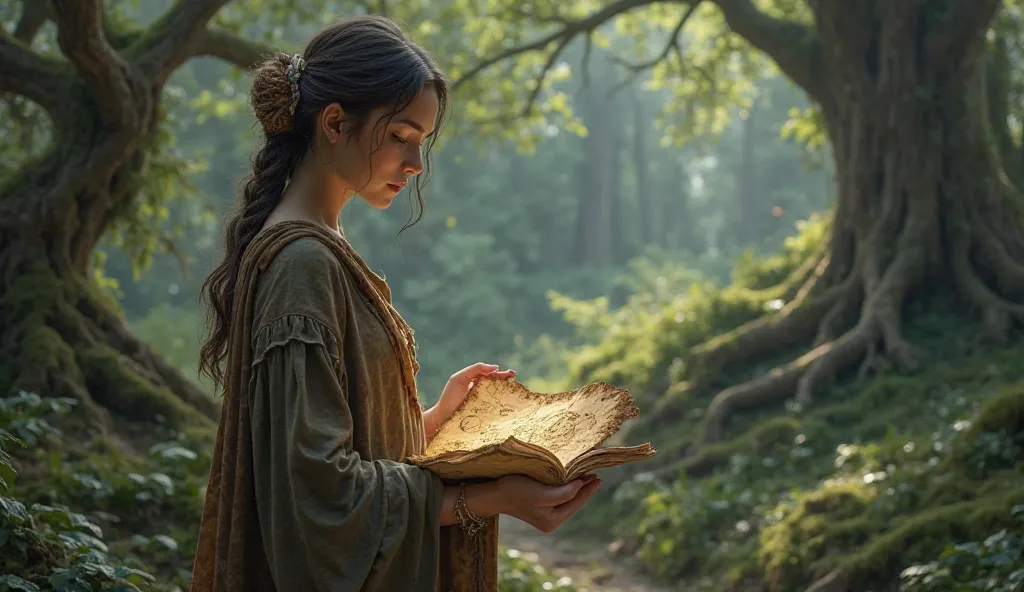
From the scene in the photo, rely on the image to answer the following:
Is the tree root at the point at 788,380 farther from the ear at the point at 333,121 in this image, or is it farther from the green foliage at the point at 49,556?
the ear at the point at 333,121

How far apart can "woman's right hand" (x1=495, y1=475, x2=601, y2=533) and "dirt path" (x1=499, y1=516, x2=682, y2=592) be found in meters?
5.32

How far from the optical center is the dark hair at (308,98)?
2268 millimetres

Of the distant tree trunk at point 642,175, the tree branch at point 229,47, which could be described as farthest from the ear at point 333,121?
the distant tree trunk at point 642,175

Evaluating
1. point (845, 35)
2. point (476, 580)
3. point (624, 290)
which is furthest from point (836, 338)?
point (624, 290)

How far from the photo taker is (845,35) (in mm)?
9578

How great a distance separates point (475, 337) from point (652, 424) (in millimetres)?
21831

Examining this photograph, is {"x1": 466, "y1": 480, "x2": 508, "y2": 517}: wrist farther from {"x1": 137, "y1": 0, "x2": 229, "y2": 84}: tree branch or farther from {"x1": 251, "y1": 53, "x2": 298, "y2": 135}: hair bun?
{"x1": 137, "y1": 0, "x2": 229, "y2": 84}: tree branch

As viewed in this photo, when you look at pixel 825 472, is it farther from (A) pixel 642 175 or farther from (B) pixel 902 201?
(A) pixel 642 175

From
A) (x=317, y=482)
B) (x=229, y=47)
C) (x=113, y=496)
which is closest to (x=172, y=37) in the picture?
(x=229, y=47)

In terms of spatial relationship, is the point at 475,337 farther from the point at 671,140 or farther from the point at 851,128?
the point at 851,128

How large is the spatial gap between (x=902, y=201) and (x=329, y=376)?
8247 mm

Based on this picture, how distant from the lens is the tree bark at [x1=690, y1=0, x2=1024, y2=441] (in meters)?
8.98

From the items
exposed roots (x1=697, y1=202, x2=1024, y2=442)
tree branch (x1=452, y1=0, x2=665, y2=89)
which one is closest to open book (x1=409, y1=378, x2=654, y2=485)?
exposed roots (x1=697, y1=202, x2=1024, y2=442)

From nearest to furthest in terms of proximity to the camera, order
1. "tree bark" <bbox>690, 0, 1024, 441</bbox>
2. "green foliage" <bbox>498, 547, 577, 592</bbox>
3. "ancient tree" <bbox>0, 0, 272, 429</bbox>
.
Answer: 1. "green foliage" <bbox>498, 547, 577, 592</bbox>
2. "ancient tree" <bbox>0, 0, 272, 429</bbox>
3. "tree bark" <bbox>690, 0, 1024, 441</bbox>
